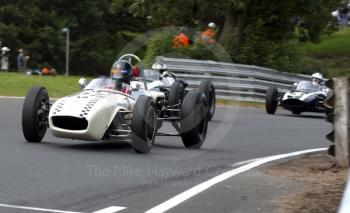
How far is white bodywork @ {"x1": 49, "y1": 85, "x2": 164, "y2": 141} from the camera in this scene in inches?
459

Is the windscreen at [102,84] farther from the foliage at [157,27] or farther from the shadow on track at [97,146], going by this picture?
the foliage at [157,27]

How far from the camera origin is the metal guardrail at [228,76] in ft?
90.9

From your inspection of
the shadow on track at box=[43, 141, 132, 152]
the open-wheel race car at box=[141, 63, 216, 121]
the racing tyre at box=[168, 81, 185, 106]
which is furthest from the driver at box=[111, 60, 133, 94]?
the open-wheel race car at box=[141, 63, 216, 121]

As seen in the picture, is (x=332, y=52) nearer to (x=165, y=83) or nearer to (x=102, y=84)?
(x=165, y=83)

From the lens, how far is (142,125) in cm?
1172

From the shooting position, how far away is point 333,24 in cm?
5353

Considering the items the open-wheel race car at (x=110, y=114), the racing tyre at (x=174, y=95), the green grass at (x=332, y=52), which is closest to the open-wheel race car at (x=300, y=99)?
the racing tyre at (x=174, y=95)

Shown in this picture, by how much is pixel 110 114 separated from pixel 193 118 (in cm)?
162

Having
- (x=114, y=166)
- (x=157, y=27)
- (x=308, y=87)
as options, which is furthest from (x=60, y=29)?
(x=114, y=166)

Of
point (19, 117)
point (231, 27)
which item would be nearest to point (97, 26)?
point (231, 27)

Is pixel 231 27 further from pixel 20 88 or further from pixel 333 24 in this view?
pixel 333 24

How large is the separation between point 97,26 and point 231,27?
38436mm

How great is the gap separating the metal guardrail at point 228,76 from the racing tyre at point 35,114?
14.9 metres

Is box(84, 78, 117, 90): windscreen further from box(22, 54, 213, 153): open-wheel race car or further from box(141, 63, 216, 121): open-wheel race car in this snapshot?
box(141, 63, 216, 121): open-wheel race car
